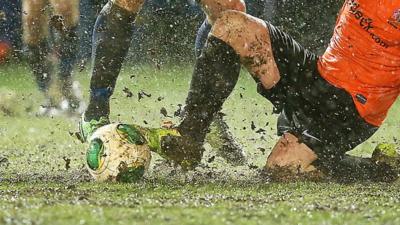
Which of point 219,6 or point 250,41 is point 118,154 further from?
point 219,6

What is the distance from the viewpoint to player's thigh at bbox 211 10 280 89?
4.41 meters

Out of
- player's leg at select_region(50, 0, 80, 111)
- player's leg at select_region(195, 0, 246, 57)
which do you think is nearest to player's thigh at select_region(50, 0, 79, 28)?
player's leg at select_region(50, 0, 80, 111)

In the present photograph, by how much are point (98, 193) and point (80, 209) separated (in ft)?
1.90

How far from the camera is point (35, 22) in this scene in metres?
7.14

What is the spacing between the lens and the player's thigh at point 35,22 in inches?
277

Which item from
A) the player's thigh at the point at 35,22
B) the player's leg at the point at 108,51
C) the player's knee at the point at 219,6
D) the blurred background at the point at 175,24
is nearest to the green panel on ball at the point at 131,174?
the player's leg at the point at 108,51

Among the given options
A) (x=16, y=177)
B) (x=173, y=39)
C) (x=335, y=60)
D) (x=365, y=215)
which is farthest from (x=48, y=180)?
(x=173, y=39)

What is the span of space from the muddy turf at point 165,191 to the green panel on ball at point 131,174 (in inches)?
1.9

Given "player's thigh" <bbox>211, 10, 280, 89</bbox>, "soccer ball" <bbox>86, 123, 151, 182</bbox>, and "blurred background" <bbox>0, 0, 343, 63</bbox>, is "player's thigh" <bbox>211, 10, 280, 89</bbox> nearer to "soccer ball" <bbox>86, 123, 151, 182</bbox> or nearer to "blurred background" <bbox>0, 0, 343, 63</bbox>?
"soccer ball" <bbox>86, 123, 151, 182</bbox>

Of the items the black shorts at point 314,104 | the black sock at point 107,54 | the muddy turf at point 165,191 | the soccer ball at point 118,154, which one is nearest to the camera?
the muddy turf at point 165,191

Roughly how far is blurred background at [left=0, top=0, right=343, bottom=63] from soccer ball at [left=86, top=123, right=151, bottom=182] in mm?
4483

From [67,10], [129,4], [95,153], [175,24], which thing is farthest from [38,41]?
[95,153]

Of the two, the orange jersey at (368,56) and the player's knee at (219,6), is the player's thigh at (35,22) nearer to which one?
the player's knee at (219,6)

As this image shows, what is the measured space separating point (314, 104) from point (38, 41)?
305 centimetres
